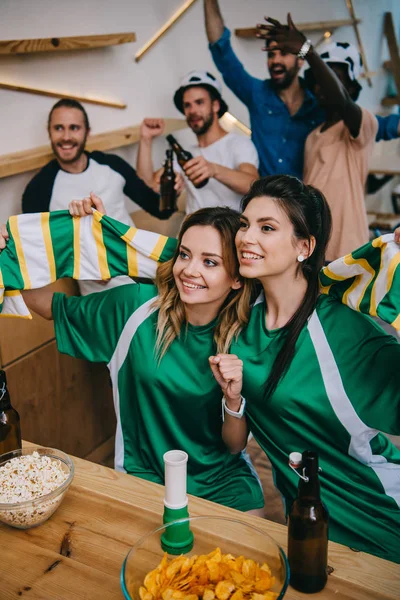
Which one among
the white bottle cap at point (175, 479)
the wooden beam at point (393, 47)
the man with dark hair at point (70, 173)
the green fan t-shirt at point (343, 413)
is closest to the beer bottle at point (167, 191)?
the man with dark hair at point (70, 173)

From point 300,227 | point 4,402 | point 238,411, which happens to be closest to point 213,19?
point 300,227

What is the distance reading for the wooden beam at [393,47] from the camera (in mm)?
5914

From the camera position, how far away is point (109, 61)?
132 inches

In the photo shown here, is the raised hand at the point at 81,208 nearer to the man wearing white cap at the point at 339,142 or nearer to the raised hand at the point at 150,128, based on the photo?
the man wearing white cap at the point at 339,142

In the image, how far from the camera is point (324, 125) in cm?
282

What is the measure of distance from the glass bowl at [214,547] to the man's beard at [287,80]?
8.11 ft

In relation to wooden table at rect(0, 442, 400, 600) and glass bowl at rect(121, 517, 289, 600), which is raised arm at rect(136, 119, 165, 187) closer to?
wooden table at rect(0, 442, 400, 600)

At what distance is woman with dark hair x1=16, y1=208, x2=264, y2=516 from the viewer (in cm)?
173

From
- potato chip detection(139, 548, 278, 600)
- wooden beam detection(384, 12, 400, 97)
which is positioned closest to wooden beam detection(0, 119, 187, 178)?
potato chip detection(139, 548, 278, 600)

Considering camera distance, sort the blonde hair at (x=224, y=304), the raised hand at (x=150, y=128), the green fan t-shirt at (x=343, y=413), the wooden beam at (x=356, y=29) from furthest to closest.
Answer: the wooden beam at (x=356, y=29)
the raised hand at (x=150, y=128)
the blonde hair at (x=224, y=304)
the green fan t-shirt at (x=343, y=413)

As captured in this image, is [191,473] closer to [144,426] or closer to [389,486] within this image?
[144,426]

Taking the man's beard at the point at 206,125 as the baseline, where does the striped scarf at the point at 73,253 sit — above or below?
below

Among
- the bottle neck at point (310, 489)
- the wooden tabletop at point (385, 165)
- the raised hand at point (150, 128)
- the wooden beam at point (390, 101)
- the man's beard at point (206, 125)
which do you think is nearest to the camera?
the bottle neck at point (310, 489)

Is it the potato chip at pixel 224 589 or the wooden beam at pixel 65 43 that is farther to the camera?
the wooden beam at pixel 65 43
